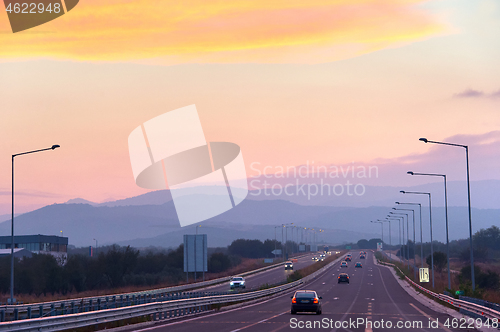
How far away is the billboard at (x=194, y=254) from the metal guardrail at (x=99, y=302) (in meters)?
3.31

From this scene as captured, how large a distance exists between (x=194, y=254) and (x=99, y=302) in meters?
39.3

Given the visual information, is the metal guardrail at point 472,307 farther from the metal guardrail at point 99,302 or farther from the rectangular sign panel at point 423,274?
the metal guardrail at point 99,302

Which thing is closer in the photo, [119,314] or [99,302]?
[119,314]

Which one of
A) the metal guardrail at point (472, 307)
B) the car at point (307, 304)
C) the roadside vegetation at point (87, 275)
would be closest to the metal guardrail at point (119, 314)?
the car at point (307, 304)

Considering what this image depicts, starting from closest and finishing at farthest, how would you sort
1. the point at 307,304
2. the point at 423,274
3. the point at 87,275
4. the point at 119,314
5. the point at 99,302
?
the point at 119,314 → the point at 99,302 → the point at 307,304 → the point at 423,274 → the point at 87,275

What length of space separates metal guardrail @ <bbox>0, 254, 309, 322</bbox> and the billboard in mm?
3314

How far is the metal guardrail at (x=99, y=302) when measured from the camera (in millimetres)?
21961

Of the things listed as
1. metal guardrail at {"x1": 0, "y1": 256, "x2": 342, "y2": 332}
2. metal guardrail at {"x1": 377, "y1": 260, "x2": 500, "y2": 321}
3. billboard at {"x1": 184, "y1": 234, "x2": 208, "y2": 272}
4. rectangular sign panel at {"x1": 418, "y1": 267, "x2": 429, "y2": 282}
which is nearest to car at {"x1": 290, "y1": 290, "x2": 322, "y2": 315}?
metal guardrail at {"x1": 0, "y1": 256, "x2": 342, "y2": 332}

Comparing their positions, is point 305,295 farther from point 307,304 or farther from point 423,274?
point 423,274

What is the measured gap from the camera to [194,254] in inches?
2571

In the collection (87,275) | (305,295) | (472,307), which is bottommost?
(87,275)

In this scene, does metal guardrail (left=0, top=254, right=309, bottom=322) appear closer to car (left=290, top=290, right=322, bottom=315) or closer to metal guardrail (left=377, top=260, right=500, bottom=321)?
car (left=290, top=290, right=322, bottom=315)

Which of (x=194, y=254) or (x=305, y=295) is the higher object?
(x=194, y=254)

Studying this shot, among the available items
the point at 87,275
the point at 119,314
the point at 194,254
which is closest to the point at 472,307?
the point at 119,314
